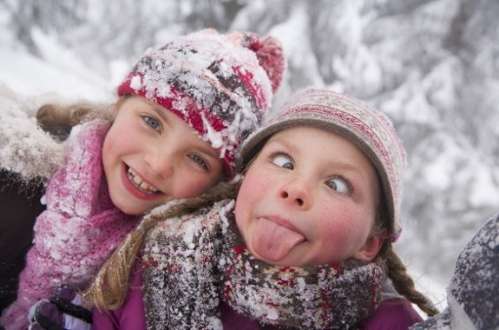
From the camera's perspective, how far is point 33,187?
5.97ft

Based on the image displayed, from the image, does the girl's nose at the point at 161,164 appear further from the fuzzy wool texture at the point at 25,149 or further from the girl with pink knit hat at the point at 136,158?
the fuzzy wool texture at the point at 25,149

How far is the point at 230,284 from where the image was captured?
1376 mm

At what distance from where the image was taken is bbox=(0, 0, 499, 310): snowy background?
15.4 feet

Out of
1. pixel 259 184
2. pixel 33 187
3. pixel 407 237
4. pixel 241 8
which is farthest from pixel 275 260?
pixel 241 8

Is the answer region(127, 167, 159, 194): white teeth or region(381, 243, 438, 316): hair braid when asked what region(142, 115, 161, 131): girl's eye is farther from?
region(381, 243, 438, 316): hair braid

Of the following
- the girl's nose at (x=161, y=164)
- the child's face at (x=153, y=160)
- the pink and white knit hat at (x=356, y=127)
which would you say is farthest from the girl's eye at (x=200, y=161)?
the pink and white knit hat at (x=356, y=127)

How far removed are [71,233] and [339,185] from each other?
91 cm

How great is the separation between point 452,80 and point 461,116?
0.36m

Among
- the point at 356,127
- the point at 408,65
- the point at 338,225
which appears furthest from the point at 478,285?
the point at 408,65

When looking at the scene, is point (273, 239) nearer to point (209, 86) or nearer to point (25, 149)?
point (209, 86)

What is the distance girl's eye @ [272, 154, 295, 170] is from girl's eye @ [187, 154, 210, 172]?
406mm

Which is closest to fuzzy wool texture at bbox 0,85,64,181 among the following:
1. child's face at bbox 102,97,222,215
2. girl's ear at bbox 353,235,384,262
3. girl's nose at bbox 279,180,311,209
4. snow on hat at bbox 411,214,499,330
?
child's face at bbox 102,97,222,215

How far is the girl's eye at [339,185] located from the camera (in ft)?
4.40

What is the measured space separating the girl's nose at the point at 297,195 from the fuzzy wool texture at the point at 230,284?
172mm
